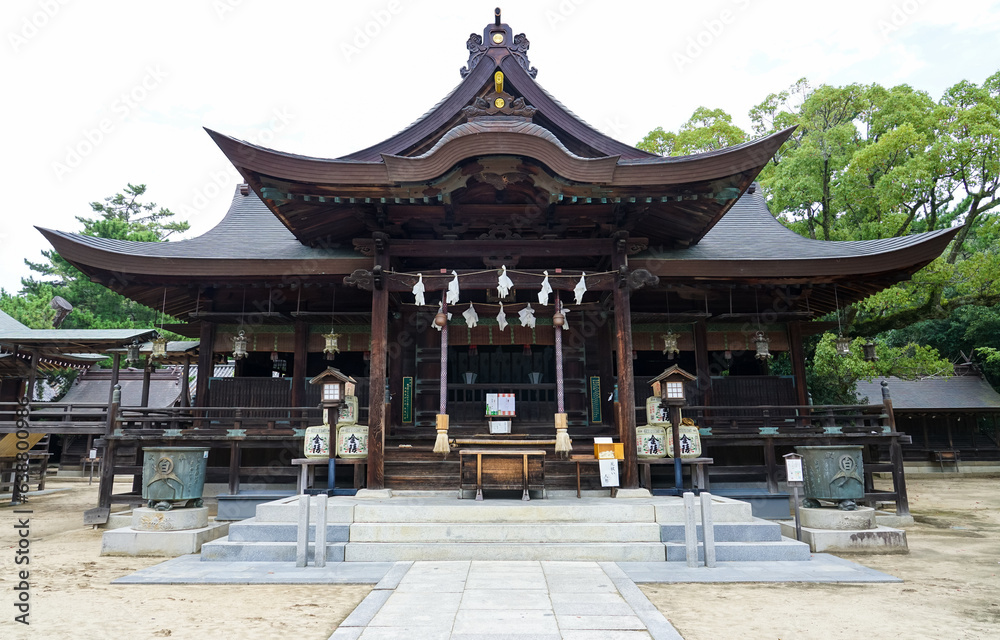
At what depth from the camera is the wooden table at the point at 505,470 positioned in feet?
30.5

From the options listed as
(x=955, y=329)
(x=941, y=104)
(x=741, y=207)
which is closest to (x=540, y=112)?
(x=741, y=207)

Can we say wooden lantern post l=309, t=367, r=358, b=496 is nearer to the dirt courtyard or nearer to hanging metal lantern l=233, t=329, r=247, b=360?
the dirt courtyard

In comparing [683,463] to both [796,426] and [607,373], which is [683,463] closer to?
[607,373]

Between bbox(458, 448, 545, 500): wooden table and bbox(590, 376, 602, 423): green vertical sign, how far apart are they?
373 cm

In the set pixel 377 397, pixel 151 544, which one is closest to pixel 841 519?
pixel 377 397

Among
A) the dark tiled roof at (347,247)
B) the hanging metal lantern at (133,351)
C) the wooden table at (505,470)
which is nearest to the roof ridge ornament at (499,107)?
the dark tiled roof at (347,247)

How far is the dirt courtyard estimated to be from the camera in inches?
207

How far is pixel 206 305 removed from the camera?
1341 centimetres

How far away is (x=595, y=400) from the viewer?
42.6 feet

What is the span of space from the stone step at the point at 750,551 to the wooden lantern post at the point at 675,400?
6.39 ft

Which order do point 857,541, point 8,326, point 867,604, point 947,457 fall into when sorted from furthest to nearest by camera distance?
point 947,457 < point 8,326 < point 857,541 < point 867,604

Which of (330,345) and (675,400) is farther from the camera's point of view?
(330,345)

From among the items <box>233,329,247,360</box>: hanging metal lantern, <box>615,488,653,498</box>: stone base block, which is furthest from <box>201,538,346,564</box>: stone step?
<box>233,329,247,360</box>: hanging metal lantern

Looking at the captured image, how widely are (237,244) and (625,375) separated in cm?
903
